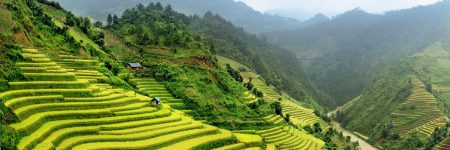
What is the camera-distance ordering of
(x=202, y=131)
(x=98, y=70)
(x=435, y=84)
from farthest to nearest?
(x=435, y=84)
(x=98, y=70)
(x=202, y=131)

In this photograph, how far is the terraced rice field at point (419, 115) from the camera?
82.9 meters

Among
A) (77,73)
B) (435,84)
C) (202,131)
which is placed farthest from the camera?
(435,84)

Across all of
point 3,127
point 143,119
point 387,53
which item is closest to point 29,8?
point 143,119

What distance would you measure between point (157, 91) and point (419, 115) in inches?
2253

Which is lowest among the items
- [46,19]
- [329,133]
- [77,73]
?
[329,133]

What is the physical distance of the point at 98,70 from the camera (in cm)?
4647

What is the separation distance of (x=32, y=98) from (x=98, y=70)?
56.6 ft

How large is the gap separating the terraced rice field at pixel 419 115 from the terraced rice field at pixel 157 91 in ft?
155

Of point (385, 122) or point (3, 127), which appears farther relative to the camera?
point (385, 122)

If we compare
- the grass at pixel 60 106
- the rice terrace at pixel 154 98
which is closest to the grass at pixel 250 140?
the rice terrace at pixel 154 98

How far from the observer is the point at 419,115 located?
291 feet

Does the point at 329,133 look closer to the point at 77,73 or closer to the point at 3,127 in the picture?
the point at 77,73

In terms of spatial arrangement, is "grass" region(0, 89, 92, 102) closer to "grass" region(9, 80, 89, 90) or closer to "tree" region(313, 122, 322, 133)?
"grass" region(9, 80, 89, 90)

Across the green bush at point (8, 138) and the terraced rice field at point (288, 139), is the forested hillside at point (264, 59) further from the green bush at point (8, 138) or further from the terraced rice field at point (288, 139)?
the green bush at point (8, 138)
